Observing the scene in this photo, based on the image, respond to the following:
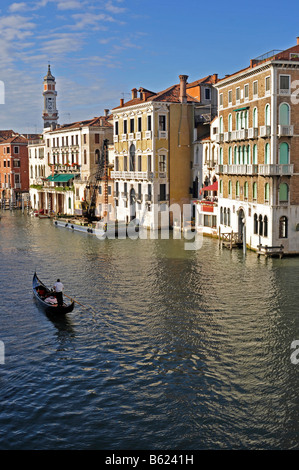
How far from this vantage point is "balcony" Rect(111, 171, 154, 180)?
53688 millimetres

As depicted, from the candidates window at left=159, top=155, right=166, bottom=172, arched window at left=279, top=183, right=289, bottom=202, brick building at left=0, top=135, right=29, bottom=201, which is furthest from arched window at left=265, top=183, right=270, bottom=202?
brick building at left=0, top=135, right=29, bottom=201

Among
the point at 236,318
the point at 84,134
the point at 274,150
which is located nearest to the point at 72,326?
the point at 236,318

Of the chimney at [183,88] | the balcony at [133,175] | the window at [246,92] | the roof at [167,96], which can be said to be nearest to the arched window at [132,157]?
the balcony at [133,175]

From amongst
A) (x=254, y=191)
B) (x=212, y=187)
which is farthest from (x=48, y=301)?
(x=212, y=187)

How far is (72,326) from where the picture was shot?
76.2 ft

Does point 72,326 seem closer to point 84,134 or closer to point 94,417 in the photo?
point 94,417

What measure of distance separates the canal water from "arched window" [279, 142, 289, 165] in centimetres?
685

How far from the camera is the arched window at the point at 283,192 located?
37.2 metres

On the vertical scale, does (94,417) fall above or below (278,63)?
below

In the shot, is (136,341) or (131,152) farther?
(131,152)

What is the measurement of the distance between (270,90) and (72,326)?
860 inches

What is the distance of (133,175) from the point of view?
188 ft

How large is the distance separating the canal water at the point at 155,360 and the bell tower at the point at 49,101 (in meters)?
58.7

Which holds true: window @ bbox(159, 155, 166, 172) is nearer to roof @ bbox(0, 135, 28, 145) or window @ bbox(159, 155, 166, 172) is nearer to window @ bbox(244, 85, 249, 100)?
window @ bbox(244, 85, 249, 100)
